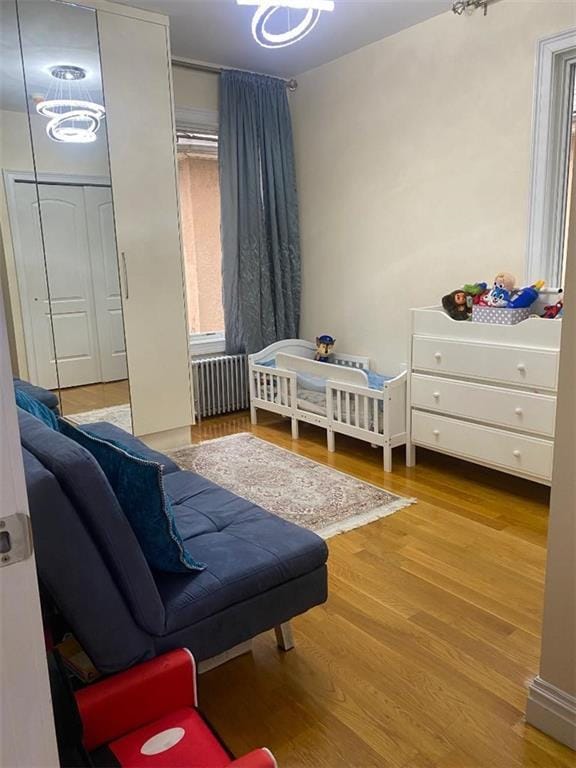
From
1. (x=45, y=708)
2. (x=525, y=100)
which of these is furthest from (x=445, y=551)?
(x=525, y=100)

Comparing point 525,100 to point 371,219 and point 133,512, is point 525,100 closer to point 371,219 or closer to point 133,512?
point 371,219

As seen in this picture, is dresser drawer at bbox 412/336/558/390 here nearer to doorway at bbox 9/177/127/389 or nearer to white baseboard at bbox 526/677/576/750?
white baseboard at bbox 526/677/576/750

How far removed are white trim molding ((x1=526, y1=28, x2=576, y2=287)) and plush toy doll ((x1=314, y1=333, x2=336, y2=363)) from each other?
5.52 feet

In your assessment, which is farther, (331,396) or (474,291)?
(331,396)

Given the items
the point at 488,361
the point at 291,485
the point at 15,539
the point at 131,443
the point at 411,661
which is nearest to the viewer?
the point at 15,539

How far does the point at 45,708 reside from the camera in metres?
0.72

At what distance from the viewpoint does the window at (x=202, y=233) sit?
15.4ft

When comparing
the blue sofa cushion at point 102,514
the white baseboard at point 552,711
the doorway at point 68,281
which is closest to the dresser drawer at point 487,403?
the white baseboard at point 552,711

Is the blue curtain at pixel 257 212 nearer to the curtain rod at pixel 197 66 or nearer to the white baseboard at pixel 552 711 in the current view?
the curtain rod at pixel 197 66

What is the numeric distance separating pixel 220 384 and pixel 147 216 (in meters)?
1.54

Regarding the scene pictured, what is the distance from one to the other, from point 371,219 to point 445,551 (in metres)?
2.58

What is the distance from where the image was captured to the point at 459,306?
335 centimetres

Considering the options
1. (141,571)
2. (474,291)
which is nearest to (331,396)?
(474,291)

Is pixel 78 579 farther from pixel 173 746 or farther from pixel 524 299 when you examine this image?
pixel 524 299
